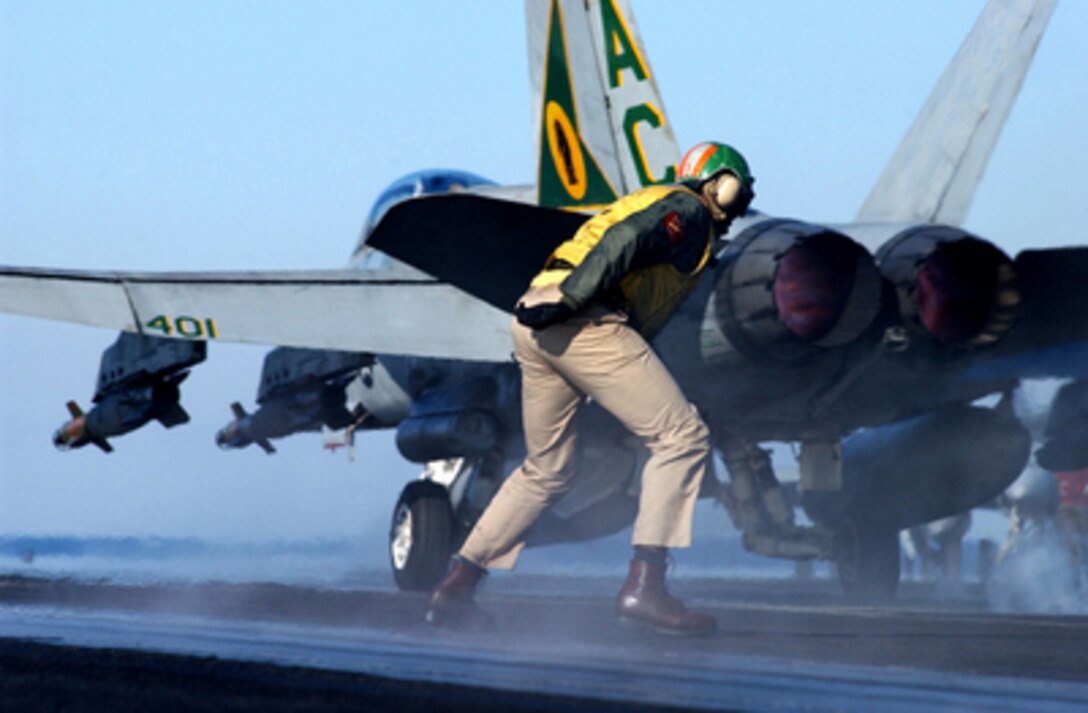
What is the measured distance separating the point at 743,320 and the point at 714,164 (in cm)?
316

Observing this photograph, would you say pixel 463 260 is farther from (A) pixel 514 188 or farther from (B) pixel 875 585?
(B) pixel 875 585

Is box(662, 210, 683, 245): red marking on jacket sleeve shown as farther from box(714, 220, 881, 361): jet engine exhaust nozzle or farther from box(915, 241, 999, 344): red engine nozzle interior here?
box(915, 241, 999, 344): red engine nozzle interior

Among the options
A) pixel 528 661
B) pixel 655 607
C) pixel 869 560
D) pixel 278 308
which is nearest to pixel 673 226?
pixel 655 607

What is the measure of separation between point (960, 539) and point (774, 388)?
64.2 ft

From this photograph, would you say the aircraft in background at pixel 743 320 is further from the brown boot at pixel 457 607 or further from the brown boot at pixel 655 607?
the brown boot at pixel 655 607

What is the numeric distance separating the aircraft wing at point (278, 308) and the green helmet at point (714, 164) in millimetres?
4755

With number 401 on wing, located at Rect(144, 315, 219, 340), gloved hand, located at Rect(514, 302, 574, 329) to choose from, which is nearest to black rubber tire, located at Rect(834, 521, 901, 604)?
number 401 on wing, located at Rect(144, 315, 219, 340)

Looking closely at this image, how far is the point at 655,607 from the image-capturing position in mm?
6180

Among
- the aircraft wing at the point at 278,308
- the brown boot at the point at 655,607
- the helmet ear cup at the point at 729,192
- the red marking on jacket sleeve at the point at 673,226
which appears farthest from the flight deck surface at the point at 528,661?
the aircraft wing at the point at 278,308

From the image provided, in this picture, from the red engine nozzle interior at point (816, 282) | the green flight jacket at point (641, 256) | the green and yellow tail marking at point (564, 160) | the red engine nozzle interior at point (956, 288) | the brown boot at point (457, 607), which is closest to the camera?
the green flight jacket at point (641, 256)

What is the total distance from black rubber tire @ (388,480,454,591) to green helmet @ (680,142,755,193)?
643 centimetres

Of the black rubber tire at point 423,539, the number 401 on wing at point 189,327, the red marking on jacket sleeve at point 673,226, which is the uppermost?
the red marking on jacket sleeve at point 673,226

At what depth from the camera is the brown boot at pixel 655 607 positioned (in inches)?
241

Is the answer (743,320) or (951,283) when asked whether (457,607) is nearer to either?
(743,320)
